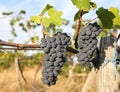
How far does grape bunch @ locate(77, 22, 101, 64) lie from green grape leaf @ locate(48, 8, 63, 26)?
0.26 metres

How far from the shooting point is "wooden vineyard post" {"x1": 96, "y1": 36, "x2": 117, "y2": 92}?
2.41 meters

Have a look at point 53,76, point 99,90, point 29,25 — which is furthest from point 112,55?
point 29,25

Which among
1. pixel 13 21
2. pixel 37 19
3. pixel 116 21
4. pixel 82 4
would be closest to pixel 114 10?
pixel 116 21

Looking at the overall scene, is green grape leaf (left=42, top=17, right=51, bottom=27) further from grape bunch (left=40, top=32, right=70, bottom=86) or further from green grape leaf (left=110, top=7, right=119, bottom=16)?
green grape leaf (left=110, top=7, right=119, bottom=16)

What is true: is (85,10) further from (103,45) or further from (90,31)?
(103,45)

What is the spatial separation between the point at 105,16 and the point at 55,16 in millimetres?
320

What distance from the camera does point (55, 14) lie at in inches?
96.7

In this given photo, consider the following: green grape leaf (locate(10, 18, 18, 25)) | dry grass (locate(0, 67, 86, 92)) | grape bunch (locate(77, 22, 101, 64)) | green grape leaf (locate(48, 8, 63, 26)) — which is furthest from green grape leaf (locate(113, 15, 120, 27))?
dry grass (locate(0, 67, 86, 92))

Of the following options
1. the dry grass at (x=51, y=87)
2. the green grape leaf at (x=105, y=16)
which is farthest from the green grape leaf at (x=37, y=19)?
the dry grass at (x=51, y=87)

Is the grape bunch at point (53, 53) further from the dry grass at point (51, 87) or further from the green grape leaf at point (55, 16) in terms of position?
the dry grass at point (51, 87)

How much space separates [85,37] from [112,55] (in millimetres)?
297

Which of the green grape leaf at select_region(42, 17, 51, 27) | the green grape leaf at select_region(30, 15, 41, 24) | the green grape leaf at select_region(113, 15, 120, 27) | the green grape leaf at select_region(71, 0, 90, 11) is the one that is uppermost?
the green grape leaf at select_region(71, 0, 90, 11)

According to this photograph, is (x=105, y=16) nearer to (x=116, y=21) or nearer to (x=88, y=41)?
(x=116, y=21)

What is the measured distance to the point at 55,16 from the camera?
8.06ft
